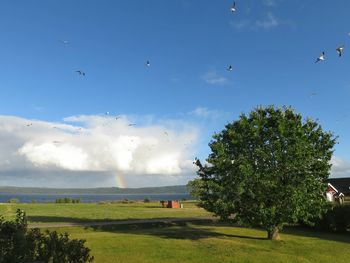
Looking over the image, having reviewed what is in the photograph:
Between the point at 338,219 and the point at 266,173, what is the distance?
1550cm

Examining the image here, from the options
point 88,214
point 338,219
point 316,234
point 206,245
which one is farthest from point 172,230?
point 88,214

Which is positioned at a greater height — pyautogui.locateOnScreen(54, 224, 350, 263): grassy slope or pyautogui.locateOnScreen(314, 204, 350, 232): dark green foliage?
pyautogui.locateOnScreen(314, 204, 350, 232): dark green foliage

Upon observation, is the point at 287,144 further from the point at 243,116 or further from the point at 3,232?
the point at 3,232

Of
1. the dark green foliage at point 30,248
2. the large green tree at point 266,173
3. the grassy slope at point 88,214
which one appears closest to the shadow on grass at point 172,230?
the large green tree at point 266,173

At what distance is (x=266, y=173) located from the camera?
117ft

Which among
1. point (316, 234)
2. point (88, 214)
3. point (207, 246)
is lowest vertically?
point (207, 246)

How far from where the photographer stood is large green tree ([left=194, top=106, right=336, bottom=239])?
115 ft

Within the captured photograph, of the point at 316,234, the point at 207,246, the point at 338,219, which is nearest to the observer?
the point at 207,246

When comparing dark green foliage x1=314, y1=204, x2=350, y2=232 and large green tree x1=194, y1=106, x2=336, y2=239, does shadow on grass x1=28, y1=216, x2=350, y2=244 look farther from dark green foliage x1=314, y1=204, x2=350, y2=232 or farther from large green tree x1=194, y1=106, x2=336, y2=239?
large green tree x1=194, y1=106, x2=336, y2=239

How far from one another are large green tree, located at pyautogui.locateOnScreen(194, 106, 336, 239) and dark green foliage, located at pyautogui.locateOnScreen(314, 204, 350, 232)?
31.8 feet

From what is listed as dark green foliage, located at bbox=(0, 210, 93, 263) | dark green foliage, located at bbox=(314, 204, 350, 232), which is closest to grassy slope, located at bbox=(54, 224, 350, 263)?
dark green foliage, located at bbox=(314, 204, 350, 232)

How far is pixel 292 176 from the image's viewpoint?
35750mm

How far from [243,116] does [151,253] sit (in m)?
14.8

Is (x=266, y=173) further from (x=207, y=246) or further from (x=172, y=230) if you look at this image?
(x=172, y=230)
